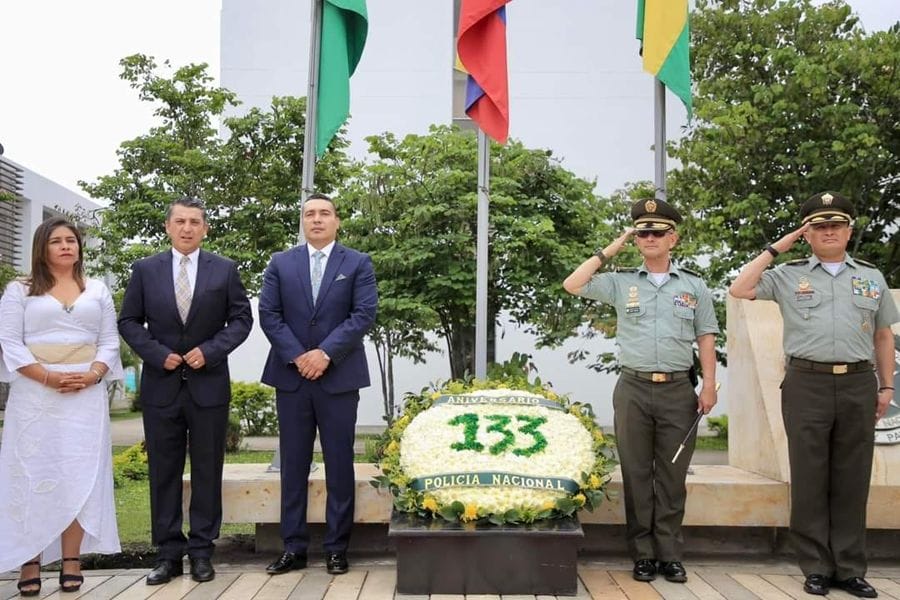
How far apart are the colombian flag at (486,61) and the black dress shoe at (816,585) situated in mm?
2927

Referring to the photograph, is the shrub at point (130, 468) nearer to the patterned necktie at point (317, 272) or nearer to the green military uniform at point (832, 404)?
the patterned necktie at point (317, 272)

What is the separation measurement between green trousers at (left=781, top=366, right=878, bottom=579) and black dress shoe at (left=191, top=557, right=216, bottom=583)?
2759mm

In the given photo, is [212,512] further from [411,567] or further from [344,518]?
[411,567]

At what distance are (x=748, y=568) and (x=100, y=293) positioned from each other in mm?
3481

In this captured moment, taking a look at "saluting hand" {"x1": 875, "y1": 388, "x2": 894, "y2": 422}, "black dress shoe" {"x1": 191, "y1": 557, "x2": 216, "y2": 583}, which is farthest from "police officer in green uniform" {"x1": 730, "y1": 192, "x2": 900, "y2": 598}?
"black dress shoe" {"x1": 191, "y1": 557, "x2": 216, "y2": 583}

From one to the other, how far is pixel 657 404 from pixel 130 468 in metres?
6.74

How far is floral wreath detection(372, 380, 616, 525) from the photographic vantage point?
3760 mm

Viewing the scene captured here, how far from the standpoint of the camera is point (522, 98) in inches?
637

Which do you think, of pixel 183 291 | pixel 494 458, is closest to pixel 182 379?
pixel 183 291

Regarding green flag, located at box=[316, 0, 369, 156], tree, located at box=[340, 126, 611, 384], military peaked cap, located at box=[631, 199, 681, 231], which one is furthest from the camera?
tree, located at box=[340, 126, 611, 384]

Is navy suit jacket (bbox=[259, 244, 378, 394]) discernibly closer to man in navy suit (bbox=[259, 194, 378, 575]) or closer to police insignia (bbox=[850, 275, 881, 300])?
man in navy suit (bbox=[259, 194, 378, 575])

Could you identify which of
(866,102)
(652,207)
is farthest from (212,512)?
(866,102)

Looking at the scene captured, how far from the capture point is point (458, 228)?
375 inches

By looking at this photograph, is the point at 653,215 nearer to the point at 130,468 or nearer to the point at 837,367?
the point at 837,367
